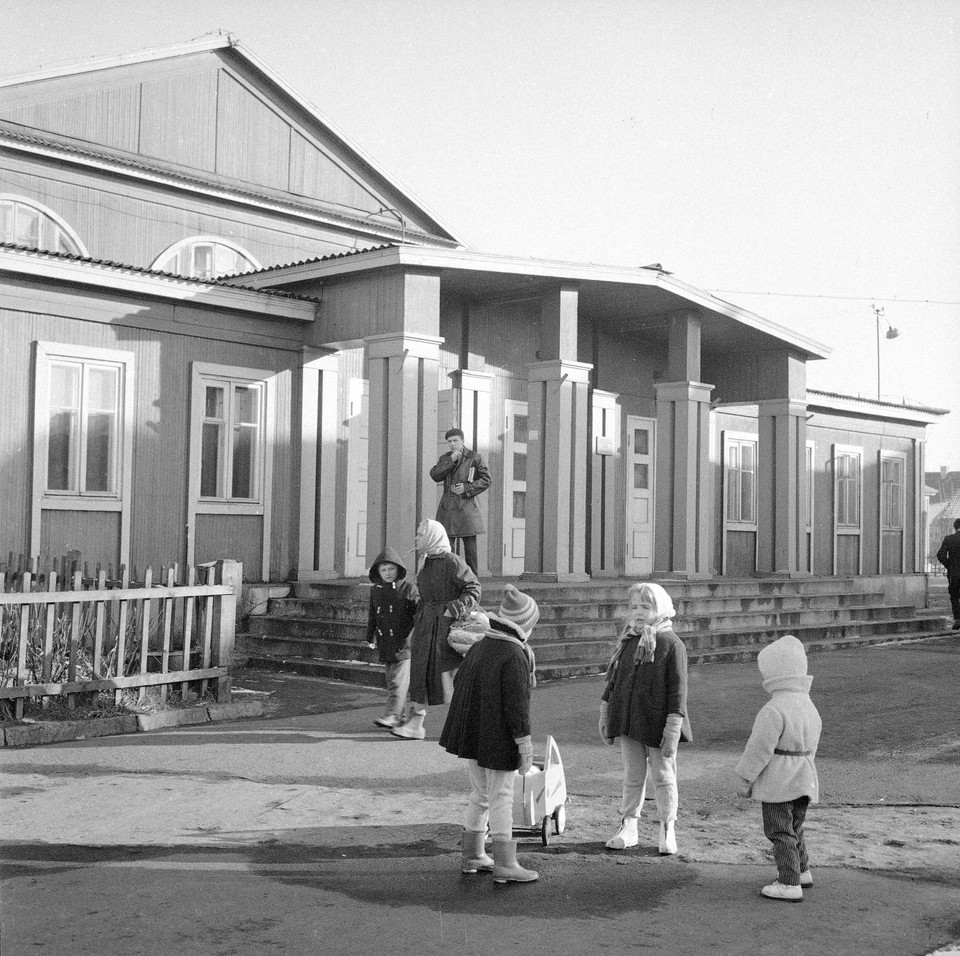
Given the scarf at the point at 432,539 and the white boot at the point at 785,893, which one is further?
the scarf at the point at 432,539

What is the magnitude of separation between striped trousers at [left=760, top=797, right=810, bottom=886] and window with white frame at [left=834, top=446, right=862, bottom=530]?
63.4ft

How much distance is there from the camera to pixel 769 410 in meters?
19.6

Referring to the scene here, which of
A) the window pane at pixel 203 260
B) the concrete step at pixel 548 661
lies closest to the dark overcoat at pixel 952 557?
the concrete step at pixel 548 661

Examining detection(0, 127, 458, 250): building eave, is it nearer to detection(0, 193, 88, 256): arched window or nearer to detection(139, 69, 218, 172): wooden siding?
detection(139, 69, 218, 172): wooden siding

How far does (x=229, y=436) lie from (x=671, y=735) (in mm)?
10040

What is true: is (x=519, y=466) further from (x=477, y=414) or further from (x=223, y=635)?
(x=223, y=635)

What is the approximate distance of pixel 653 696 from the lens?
19.0 ft

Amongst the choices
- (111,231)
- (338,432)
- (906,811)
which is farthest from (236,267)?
(906,811)

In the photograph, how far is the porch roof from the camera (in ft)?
46.3

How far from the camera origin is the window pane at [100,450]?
13719 mm

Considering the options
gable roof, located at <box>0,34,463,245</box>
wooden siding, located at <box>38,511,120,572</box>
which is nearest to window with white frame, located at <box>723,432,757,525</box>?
gable roof, located at <box>0,34,463,245</box>

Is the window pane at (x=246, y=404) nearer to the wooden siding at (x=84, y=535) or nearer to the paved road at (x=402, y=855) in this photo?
the wooden siding at (x=84, y=535)

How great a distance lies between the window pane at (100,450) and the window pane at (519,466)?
605 cm

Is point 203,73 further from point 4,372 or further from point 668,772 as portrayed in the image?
point 668,772
